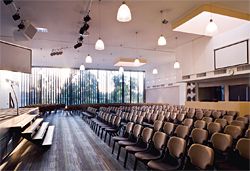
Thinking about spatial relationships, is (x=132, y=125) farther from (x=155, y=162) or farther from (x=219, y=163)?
(x=219, y=163)

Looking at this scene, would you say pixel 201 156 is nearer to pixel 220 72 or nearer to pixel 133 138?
pixel 133 138

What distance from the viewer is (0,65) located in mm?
6863

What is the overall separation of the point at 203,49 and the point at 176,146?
25.8 feet

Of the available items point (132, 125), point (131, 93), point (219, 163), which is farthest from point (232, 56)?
point (131, 93)

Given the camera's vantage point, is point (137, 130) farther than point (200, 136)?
Yes

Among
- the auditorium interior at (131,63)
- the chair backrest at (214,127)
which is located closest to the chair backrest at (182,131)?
the auditorium interior at (131,63)

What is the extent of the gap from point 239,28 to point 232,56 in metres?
1.11

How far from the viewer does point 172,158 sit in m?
3.24

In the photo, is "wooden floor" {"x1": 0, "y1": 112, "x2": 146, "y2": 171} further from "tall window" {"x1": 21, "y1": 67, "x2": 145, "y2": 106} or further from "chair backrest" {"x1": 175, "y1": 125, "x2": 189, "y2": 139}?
"tall window" {"x1": 21, "y1": 67, "x2": 145, "y2": 106}

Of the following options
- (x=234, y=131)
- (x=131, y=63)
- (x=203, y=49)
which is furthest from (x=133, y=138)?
(x=131, y=63)

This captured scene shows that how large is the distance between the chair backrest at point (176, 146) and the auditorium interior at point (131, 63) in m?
0.01

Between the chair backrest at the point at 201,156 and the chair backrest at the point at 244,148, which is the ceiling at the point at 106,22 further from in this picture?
the chair backrest at the point at 201,156

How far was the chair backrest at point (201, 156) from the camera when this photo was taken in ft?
A: 8.23

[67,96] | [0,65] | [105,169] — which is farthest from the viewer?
[67,96]
